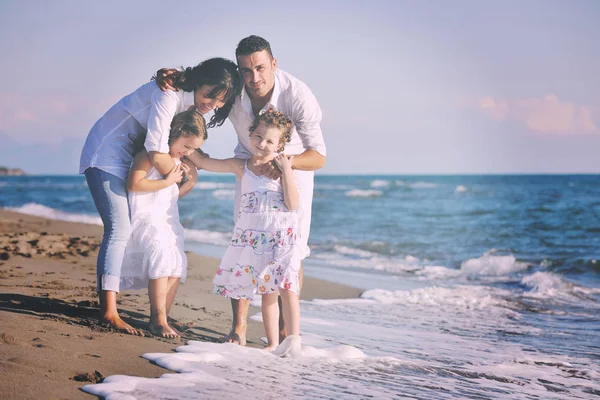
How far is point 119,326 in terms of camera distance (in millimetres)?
3486

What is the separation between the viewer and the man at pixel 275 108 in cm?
358

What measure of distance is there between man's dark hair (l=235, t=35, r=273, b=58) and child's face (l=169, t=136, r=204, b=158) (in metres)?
0.55

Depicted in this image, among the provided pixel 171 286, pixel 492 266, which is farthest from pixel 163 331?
pixel 492 266

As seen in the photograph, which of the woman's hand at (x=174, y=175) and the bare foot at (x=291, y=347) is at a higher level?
the woman's hand at (x=174, y=175)

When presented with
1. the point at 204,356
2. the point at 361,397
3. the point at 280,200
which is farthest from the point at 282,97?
the point at 361,397

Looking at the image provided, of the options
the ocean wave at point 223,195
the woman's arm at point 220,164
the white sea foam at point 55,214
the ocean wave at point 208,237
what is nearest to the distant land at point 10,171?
the ocean wave at point 223,195

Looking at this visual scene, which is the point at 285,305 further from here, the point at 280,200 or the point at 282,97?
the point at 282,97

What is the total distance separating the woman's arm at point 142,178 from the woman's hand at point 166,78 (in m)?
0.40

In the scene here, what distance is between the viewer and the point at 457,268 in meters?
9.94

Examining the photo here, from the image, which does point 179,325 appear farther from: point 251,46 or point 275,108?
point 251,46

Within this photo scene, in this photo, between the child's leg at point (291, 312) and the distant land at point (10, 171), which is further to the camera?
the distant land at point (10, 171)

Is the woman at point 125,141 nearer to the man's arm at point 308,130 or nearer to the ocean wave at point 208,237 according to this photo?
the man's arm at point 308,130

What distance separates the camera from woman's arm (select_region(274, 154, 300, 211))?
11.8 feet

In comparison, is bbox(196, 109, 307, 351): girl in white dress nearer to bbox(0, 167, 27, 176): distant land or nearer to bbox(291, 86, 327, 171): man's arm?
bbox(291, 86, 327, 171): man's arm
